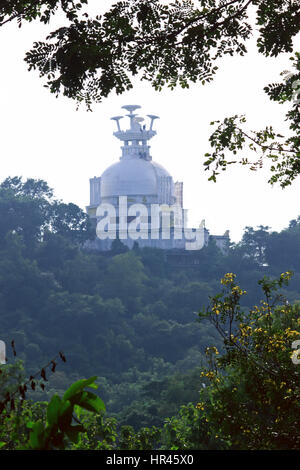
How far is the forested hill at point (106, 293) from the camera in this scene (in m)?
51.4

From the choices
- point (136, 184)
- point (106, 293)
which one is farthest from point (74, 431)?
point (136, 184)

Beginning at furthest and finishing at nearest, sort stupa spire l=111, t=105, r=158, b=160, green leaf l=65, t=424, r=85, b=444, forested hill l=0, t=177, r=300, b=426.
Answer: stupa spire l=111, t=105, r=158, b=160
forested hill l=0, t=177, r=300, b=426
green leaf l=65, t=424, r=85, b=444

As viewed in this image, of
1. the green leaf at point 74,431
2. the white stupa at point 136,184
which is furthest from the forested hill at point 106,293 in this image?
the green leaf at point 74,431

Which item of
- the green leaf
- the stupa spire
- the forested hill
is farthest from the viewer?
the stupa spire

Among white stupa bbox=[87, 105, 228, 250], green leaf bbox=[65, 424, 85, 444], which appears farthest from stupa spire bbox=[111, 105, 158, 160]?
green leaf bbox=[65, 424, 85, 444]

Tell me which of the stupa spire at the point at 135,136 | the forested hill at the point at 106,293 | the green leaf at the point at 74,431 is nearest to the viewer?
the green leaf at the point at 74,431

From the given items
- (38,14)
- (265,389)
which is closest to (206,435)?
(265,389)

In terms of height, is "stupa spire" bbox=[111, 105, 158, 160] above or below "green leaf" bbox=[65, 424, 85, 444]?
above

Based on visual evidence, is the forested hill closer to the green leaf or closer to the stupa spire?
the stupa spire

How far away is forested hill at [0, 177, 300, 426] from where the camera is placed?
51.4 metres

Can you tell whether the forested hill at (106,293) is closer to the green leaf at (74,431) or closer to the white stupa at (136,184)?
the white stupa at (136,184)

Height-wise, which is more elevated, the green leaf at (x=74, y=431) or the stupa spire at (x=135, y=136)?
the stupa spire at (x=135, y=136)

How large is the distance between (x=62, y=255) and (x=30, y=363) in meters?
13.3
